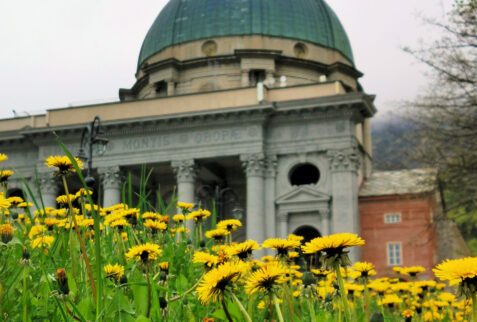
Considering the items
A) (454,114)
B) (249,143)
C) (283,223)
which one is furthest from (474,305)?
(249,143)

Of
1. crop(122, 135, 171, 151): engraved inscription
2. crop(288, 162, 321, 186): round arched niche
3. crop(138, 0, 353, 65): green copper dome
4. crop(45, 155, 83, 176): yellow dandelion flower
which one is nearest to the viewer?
crop(45, 155, 83, 176): yellow dandelion flower

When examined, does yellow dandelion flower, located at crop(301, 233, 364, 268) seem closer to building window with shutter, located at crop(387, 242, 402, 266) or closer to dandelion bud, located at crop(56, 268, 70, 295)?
dandelion bud, located at crop(56, 268, 70, 295)

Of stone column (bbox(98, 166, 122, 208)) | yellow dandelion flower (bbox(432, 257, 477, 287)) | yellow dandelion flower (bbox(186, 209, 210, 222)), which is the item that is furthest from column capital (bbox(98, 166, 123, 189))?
yellow dandelion flower (bbox(432, 257, 477, 287))

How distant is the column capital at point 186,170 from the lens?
35625 millimetres

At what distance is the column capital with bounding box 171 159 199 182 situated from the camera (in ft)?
117

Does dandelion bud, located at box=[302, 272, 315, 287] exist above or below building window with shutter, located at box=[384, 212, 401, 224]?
below

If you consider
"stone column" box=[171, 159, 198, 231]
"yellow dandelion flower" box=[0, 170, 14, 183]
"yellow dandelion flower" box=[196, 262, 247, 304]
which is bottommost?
"yellow dandelion flower" box=[196, 262, 247, 304]

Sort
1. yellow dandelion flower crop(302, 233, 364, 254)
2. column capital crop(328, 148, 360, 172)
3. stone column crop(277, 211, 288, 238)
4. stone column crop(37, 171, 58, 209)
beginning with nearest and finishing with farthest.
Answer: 1. yellow dandelion flower crop(302, 233, 364, 254)
2. column capital crop(328, 148, 360, 172)
3. stone column crop(277, 211, 288, 238)
4. stone column crop(37, 171, 58, 209)

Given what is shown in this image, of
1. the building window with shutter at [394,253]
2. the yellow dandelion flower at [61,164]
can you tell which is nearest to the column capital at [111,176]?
the building window with shutter at [394,253]

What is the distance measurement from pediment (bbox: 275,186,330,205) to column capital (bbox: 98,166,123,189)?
984 centimetres

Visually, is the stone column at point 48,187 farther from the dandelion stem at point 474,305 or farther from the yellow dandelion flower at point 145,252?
the dandelion stem at point 474,305

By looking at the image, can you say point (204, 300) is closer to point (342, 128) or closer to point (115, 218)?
point (115, 218)

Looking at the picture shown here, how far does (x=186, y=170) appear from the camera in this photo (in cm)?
3569

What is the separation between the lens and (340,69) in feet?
153
